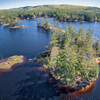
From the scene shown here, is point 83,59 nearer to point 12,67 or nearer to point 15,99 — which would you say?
point 15,99

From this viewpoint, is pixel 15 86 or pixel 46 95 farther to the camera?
pixel 15 86

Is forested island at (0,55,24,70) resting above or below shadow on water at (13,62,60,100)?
above

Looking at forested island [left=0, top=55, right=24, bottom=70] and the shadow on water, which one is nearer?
the shadow on water

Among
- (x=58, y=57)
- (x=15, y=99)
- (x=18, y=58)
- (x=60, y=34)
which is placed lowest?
(x=15, y=99)

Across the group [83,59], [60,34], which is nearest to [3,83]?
[83,59]

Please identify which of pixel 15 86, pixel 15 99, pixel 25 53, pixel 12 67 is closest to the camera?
pixel 15 99

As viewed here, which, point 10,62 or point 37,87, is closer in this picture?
point 37,87

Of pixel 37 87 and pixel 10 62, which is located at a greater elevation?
pixel 10 62

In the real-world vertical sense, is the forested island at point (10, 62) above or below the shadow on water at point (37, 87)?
above
